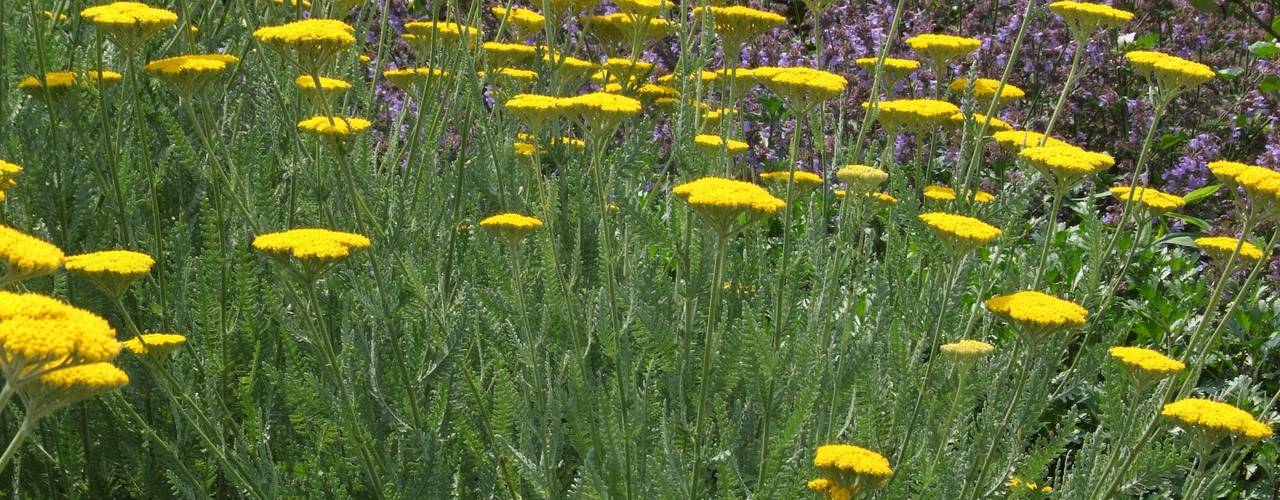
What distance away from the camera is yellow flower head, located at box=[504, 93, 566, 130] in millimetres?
2010

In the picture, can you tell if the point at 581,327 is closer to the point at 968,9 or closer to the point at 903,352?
the point at 903,352

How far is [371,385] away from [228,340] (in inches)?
18.0

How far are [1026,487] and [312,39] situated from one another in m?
1.32

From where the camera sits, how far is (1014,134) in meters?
2.57

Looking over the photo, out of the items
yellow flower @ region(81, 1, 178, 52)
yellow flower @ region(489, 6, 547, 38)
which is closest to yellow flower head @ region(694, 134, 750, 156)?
yellow flower @ region(489, 6, 547, 38)

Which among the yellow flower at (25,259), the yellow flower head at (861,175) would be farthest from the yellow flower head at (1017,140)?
the yellow flower at (25,259)

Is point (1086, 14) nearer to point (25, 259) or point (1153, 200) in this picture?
point (1153, 200)

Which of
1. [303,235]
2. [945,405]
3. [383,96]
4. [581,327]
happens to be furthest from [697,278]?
[383,96]

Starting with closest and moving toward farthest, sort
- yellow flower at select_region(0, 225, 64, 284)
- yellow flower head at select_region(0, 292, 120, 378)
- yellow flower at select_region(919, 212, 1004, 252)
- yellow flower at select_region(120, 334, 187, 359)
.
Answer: yellow flower head at select_region(0, 292, 120, 378) → yellow flower at select_region(0, 225, 64, 284) → yellow flower at select_region(120, 334, 187, 359) → yellow flower at select_region(919, 212, 1004, 252)

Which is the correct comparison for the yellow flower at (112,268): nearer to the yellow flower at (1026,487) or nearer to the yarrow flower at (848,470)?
the yarrow flower at (848,470)

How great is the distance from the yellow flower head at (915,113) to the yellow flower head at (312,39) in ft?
3.38

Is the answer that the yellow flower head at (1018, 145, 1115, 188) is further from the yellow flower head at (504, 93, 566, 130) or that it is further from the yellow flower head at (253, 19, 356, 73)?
the yellow flower head at (253, 19, 356, 73)

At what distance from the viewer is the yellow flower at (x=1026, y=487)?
6.74 ft

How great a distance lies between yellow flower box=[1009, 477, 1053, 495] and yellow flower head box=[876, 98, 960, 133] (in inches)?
26.8
